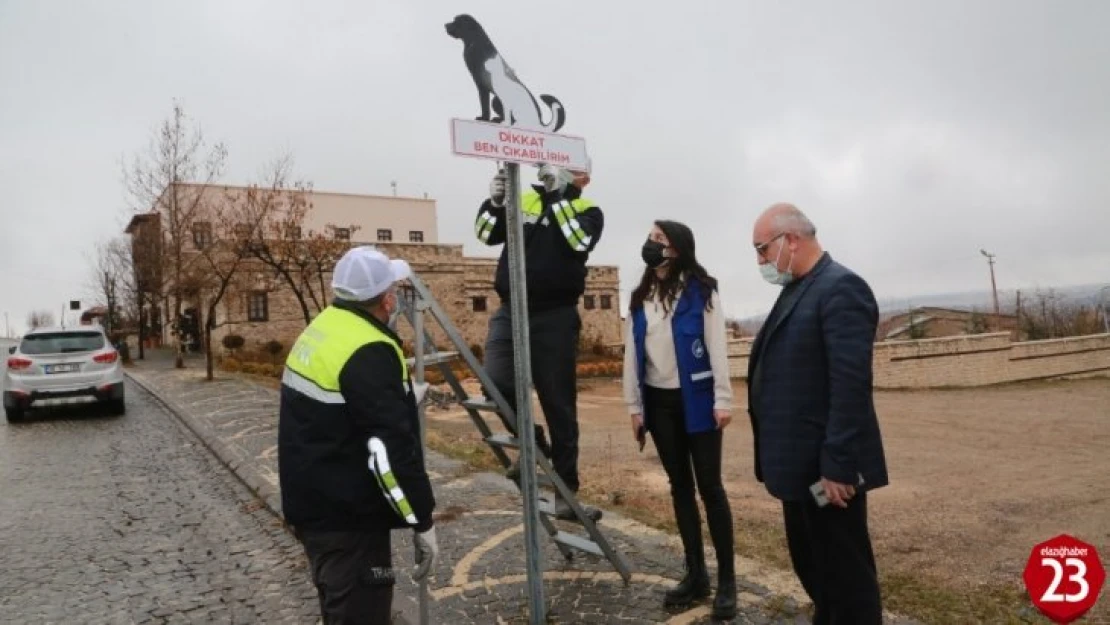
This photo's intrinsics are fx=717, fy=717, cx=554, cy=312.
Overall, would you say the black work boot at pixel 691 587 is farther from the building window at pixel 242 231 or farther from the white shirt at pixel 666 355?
the building window at pixel 242 231

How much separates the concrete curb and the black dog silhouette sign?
263 centimetres

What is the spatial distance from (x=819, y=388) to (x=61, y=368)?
46.8ft

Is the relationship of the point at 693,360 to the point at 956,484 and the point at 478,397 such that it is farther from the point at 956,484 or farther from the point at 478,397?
the point at 956,484

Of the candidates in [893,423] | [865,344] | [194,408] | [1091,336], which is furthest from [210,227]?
[1091,336]

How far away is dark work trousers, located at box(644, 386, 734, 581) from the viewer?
375cm

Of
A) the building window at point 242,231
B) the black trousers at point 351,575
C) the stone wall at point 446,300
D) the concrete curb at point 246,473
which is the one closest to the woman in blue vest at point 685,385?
the concrete curb at point 246,473

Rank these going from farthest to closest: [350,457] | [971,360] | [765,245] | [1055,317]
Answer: [1055,317], [971,360], [765,245], [350,457]

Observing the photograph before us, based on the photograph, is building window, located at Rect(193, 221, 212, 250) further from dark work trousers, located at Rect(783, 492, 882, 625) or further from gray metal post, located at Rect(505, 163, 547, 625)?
dark work trousers, located at Rect(783, 492, 882, 625)

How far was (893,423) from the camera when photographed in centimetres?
1388

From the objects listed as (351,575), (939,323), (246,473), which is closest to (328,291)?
(246,473)

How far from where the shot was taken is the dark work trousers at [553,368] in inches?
168

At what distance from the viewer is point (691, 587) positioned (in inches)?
153

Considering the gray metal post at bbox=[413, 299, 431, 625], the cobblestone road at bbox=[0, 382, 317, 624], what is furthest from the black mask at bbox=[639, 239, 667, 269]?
the cobblestone road at bbox=[0, 382, 317, 624]

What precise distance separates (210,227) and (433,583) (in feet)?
71.5
